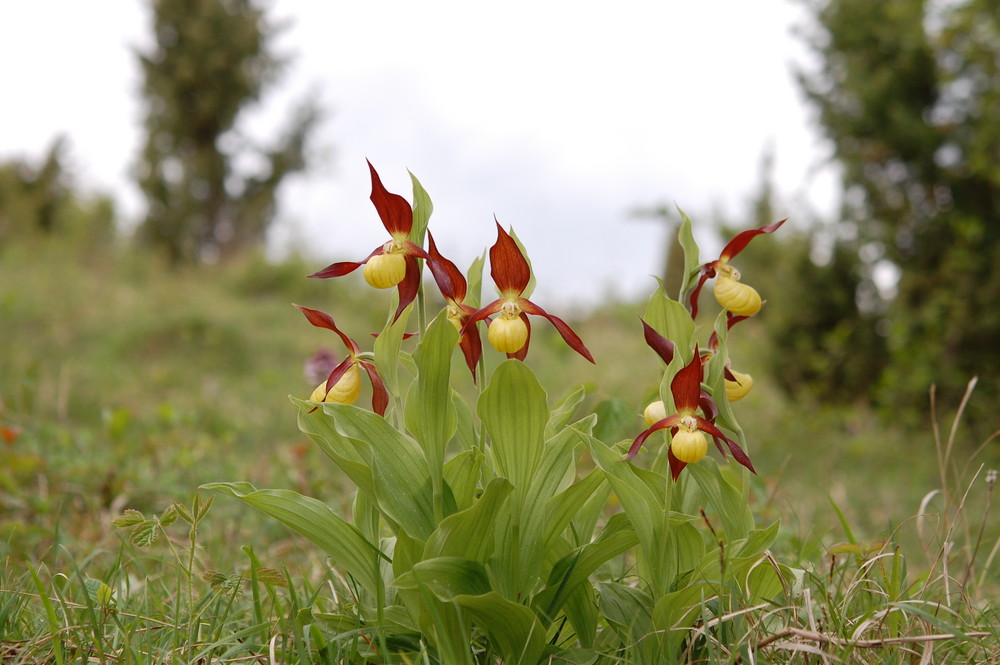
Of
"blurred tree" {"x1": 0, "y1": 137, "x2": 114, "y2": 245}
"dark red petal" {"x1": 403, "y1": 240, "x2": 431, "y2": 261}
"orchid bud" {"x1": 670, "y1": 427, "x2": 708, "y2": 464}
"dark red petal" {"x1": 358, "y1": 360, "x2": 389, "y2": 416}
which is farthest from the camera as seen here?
"blurred tree" {"x1": 0, "y1": 137, "x2": 114, "y2": 245}

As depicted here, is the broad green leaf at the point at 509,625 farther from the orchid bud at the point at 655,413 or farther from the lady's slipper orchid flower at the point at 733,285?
the lady's slipper orchid flower at the point at 733,285

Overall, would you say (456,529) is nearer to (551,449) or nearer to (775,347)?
(551,449)

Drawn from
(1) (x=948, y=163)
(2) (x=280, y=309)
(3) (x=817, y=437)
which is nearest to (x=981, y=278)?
(1) (x=948, y=163)

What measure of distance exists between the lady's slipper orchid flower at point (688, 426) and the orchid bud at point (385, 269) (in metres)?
0.45

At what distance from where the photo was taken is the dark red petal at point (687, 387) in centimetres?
110

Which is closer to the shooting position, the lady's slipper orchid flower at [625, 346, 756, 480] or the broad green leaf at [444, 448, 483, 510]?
the lady's slipper orchid flower at [625, 346, 756, 480]

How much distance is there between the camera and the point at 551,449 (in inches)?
48.0

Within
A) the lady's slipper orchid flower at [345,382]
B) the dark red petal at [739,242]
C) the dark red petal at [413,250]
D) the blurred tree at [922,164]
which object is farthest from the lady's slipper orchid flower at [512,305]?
the blurred tree at [922,164]

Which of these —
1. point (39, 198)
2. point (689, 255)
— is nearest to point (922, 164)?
point (689, 255)

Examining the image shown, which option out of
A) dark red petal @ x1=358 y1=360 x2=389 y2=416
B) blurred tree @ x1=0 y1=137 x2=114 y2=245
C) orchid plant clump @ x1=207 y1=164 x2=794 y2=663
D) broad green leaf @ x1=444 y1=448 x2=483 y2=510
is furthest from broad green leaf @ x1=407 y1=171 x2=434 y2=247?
blurred tree @ x1=0 y1=137 x2=114 y2=245

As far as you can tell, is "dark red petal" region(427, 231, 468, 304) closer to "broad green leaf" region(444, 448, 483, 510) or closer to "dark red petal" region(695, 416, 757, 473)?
"broad green leaf" region(444, 448, 483, 510)

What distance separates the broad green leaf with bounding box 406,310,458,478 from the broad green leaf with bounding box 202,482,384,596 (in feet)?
0.61

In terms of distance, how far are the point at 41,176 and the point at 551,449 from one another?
13.9 metres

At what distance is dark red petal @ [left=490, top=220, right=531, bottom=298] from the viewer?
45.9 inches
